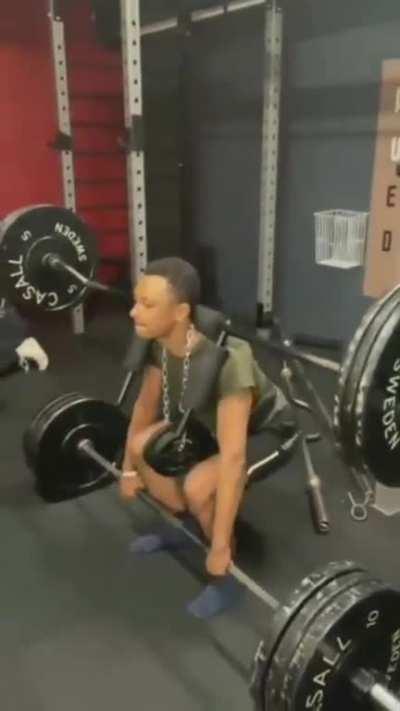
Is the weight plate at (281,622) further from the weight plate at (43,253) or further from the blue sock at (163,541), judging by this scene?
the weight plate at (43,253)

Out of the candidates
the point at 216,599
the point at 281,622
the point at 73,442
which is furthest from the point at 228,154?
the point at 281,622

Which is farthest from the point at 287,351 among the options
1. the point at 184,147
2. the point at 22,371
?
the point at 184,147

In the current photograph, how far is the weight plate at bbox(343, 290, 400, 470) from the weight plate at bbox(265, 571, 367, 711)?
229 mm

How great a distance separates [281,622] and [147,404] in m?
0.73

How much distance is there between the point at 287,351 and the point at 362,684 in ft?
2.10

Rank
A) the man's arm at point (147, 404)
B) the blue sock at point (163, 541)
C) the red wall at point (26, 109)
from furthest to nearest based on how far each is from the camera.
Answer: the red wall at point (26, 109) → the blue sock at point (163, 541) → the man's arm at point (147, 404)

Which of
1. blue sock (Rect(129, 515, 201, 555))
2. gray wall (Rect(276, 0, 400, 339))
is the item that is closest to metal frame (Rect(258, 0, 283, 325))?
gray wall (Rect(276, 0, 400, 339))

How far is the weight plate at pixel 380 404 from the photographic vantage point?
3.13 feet

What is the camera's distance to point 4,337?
3004mm

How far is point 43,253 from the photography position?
6.36ft

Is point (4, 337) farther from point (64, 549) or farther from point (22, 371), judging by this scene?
point (64, 549)

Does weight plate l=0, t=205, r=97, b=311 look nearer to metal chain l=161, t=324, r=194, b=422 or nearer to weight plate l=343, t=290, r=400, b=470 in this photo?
metal chain l=161, t=324, r=194, b=422

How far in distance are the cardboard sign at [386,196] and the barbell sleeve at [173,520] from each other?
1.32 metres

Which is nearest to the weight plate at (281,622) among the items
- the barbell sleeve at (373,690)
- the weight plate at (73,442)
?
the barbell sleeve at (373,690)
